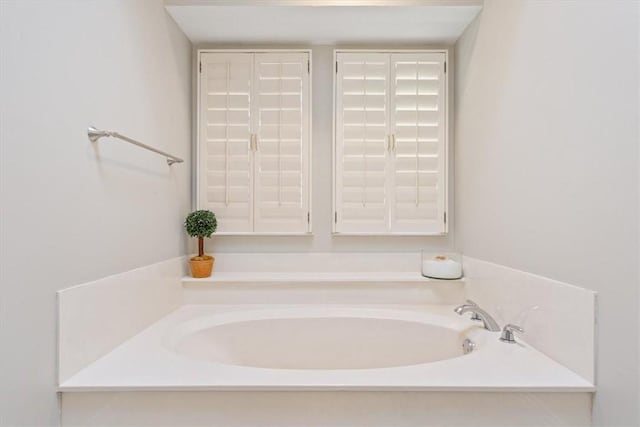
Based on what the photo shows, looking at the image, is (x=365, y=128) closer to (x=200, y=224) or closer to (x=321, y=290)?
(x=321, y=290)

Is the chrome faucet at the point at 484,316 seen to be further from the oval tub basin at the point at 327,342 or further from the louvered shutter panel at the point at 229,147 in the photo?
the louvered shutter panel at the point at 229,147

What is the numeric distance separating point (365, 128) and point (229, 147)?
2.67 ft

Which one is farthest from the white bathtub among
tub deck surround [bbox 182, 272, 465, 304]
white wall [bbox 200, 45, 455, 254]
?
white wall [bbox 200, 45, 455, 254]

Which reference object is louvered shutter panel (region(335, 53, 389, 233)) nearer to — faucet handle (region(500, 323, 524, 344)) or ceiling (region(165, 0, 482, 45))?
ceiling (region(165, 0, 482, 45))

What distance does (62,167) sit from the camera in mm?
1049

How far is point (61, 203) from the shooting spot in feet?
3.43

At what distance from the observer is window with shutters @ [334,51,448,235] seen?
212cm

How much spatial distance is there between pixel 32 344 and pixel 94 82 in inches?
32.8

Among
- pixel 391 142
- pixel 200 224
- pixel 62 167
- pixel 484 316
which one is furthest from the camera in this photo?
pixel 391 142

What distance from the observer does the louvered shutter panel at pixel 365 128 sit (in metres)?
2.12

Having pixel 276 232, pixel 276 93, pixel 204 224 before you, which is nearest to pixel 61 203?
pixel 204 224

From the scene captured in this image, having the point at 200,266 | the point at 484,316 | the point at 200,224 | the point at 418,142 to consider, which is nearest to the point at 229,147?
the point at 200,224

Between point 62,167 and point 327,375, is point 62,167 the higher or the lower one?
the higher one

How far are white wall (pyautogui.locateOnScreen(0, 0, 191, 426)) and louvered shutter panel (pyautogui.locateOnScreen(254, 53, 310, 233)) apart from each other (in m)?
0.62
